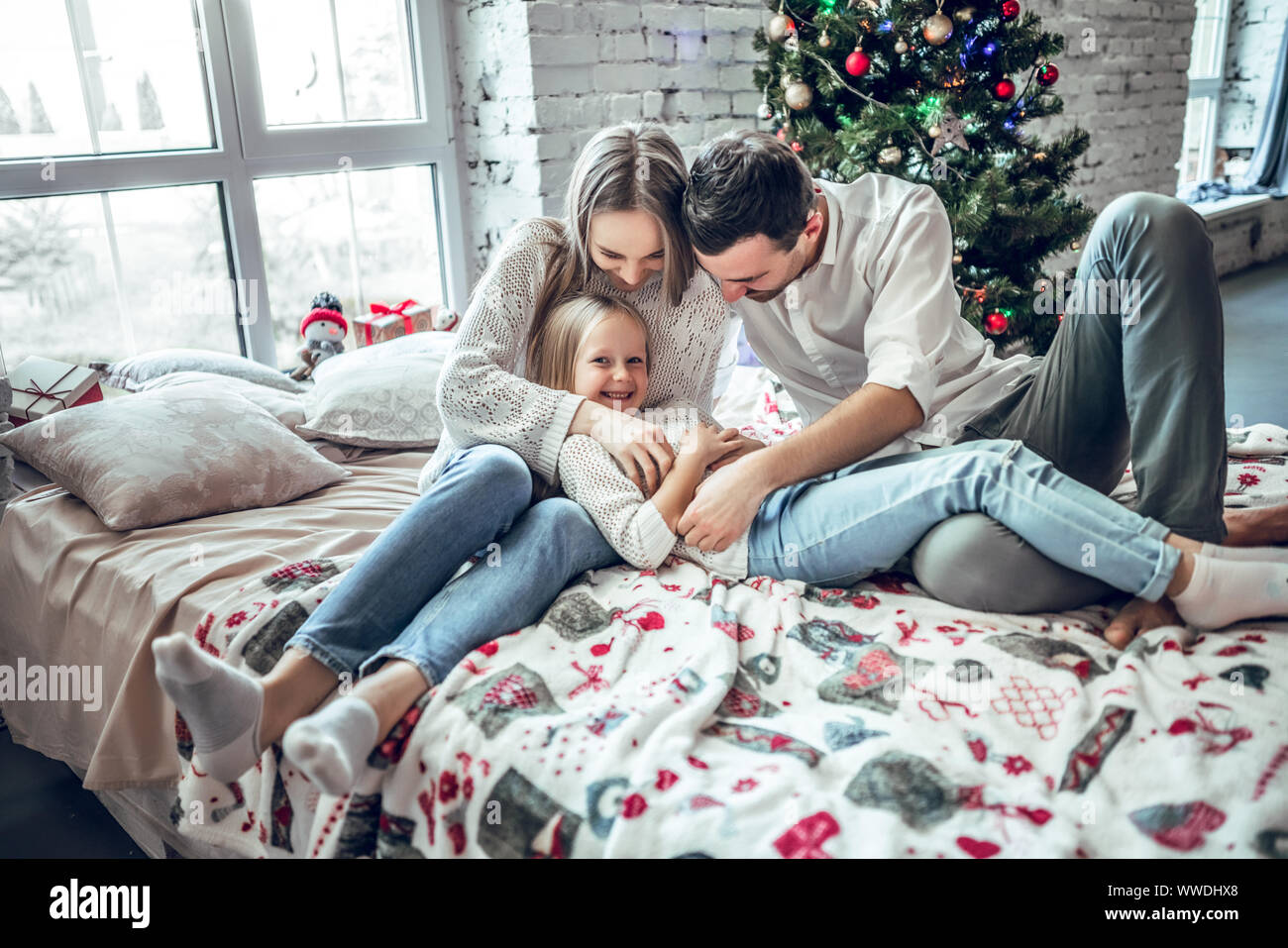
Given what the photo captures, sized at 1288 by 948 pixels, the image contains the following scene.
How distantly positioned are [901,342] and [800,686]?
579 millimetres

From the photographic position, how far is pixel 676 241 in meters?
1.51

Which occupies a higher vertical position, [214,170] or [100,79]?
[100,79]

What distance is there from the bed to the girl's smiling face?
1.04 ft

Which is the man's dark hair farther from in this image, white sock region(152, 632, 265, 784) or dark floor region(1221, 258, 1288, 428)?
dark floor region(1221, 258, 1288, 428)

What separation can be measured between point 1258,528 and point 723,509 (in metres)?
0.72

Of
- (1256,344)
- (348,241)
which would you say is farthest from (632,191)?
(1256,344)

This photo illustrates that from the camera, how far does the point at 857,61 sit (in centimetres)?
245

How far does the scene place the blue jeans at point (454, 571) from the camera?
115 cm

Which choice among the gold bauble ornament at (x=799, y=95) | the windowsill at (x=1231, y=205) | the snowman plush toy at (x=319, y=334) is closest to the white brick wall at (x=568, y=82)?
the gold bauble ornament at (x=799, y=95)

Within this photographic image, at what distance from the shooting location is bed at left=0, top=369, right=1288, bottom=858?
0.89m

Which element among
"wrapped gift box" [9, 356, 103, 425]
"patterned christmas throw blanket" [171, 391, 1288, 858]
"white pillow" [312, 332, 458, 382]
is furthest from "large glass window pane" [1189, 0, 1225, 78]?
"wrapped gift box" [9, 356, 103, 425]

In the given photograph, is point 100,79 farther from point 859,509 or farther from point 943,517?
point 943,517
